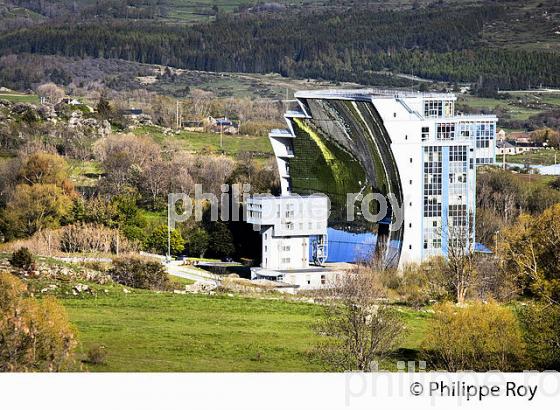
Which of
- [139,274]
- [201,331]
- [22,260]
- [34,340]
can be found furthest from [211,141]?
[34,340]

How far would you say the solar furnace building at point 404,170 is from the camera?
45.3 meters

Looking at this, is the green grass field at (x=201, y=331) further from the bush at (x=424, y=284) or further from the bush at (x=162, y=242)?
the bush at (x=162, y=242)

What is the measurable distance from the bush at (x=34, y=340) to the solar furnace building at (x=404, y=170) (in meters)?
18.4

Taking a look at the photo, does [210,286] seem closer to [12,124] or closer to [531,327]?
[531,327]

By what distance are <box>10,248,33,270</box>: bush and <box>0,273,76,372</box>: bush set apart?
10906 mm

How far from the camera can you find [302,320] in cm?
3450

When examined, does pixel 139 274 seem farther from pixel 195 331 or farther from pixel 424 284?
pixel 424 284

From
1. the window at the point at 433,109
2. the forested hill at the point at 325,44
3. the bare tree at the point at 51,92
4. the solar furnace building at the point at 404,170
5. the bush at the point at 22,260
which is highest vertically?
the forested hill at the point at 325,44

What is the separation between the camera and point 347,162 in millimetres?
48469

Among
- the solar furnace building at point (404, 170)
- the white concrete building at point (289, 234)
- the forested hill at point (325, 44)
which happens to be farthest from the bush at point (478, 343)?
the forested hill at point (325, 44)

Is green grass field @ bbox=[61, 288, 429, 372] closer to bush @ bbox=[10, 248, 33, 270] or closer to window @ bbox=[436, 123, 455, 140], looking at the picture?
bush @ bbox=[10, 248, 33, 270]

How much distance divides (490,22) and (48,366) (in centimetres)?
8756

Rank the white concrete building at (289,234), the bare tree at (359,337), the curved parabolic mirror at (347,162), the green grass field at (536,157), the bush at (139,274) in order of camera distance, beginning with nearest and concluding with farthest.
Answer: the bare tree at (359,337) < the bush at (139,274) < the white concrete building at (289,234) < the curved parabolic mirror at (347,162) < the green grass field at (536,157)
